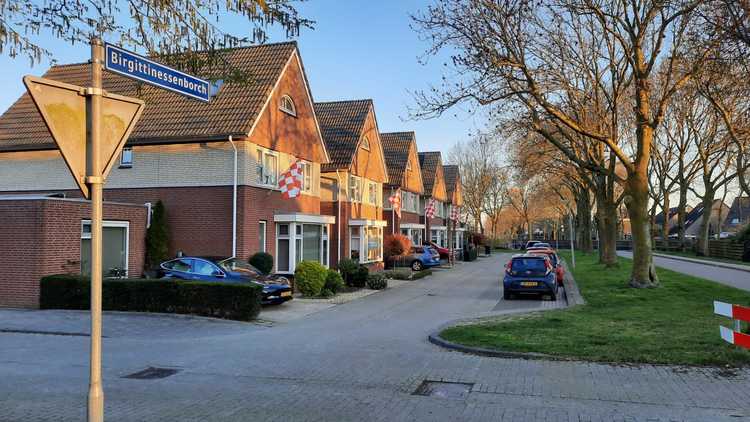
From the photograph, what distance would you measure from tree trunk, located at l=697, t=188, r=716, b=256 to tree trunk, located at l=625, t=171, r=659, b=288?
28599mm

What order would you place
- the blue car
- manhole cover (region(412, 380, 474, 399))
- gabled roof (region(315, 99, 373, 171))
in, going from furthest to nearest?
gabled roof (region(315, 99, 373, 171)) → the blue car → manhole cover (region(412, 380, 474, 399))

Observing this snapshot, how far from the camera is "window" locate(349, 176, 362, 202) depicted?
100.0 ft

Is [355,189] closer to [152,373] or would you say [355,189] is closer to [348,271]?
[348,271]

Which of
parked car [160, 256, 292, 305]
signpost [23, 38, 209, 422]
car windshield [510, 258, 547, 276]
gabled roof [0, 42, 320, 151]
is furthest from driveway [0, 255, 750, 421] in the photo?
gabled roof [0, 42, 320, 151]

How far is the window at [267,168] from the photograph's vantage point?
70.1 feet

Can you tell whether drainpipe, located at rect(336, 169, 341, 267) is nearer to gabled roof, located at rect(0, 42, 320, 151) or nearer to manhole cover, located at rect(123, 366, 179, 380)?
gabled roof, located at rect(0, 42, 320, 151)

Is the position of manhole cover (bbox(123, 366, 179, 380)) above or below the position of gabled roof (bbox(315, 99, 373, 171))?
below

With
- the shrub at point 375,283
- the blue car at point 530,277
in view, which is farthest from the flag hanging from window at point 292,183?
the blue car at point 530,277

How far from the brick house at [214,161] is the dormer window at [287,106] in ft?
0.13

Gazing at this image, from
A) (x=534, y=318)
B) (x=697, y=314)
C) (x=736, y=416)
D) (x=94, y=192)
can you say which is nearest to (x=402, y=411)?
(x=736, y=416)

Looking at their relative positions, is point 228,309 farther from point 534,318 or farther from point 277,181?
point 277,181

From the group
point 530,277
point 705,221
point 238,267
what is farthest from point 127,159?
point 705,221

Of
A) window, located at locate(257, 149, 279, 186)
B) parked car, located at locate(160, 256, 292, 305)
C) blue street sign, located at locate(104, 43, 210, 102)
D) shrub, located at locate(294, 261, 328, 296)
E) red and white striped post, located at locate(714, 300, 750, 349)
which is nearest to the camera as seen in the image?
blue street sign, located at locate(104, 43, 210, 102)

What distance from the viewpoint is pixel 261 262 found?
20250 millimetres
